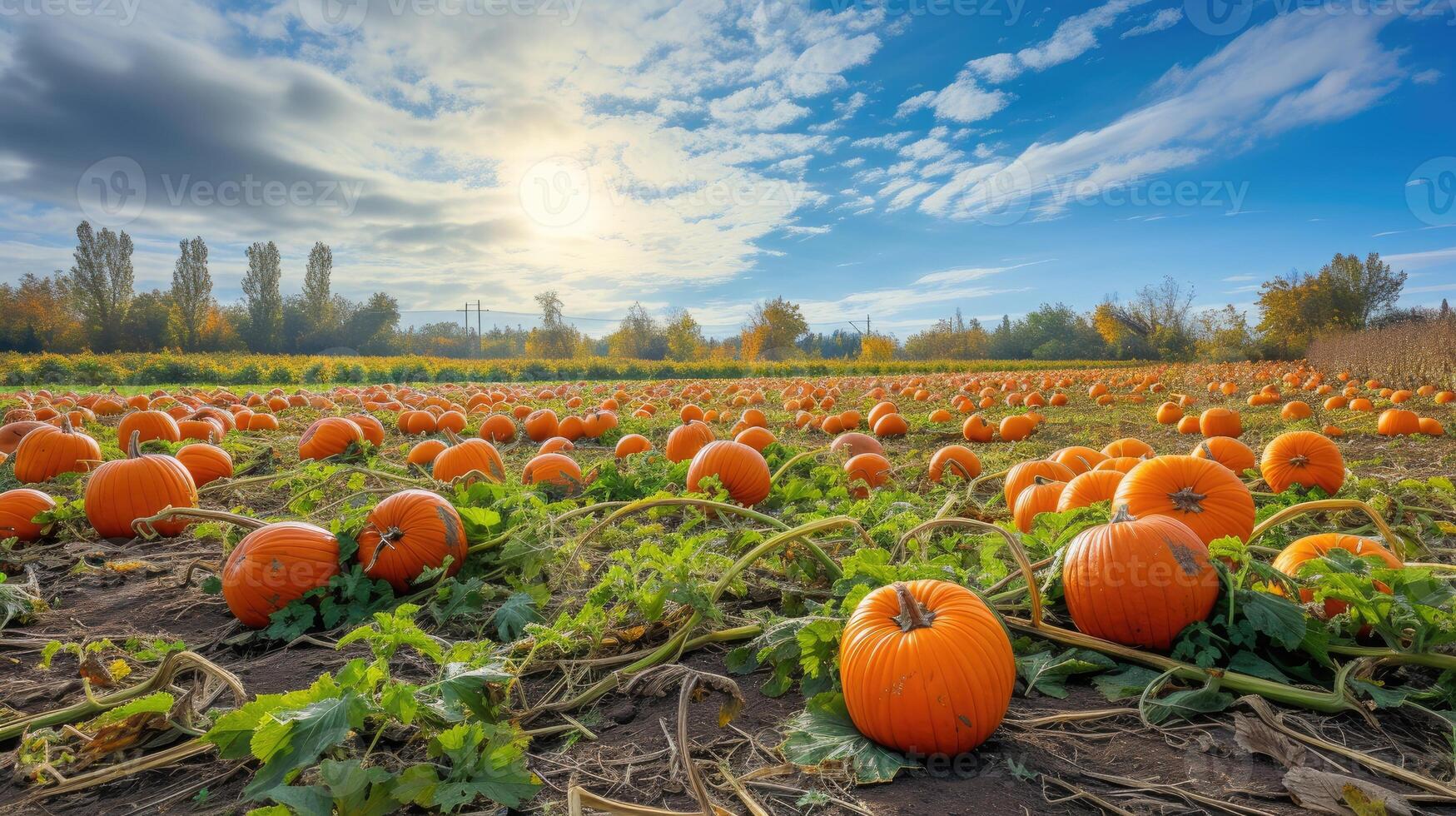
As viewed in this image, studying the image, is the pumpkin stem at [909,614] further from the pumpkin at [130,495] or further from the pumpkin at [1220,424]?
the pumpkin at [1220,424]

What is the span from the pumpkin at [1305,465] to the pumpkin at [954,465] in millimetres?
1807

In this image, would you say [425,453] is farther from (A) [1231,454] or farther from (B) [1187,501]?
(A) [1231,454]

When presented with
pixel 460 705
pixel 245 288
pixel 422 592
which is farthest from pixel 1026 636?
pixel 245 288

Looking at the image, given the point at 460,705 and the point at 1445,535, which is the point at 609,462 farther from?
the point at 1445,535

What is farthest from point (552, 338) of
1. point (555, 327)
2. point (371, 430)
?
point (371, 430)

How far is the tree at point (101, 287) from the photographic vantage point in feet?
151

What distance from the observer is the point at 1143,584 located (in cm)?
202

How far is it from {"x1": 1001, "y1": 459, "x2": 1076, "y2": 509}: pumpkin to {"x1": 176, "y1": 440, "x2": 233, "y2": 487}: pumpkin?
18.2ft

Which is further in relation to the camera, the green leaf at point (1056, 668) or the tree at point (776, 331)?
the tree at point (776, 331)

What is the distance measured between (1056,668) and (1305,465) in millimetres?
3338

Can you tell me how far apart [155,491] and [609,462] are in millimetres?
2645

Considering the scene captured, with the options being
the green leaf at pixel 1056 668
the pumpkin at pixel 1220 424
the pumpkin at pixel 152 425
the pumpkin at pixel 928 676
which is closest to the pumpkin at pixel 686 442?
the green leaf at pixel 1056 668

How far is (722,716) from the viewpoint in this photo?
174 cm

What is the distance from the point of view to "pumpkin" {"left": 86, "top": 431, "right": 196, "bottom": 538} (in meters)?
3.95
